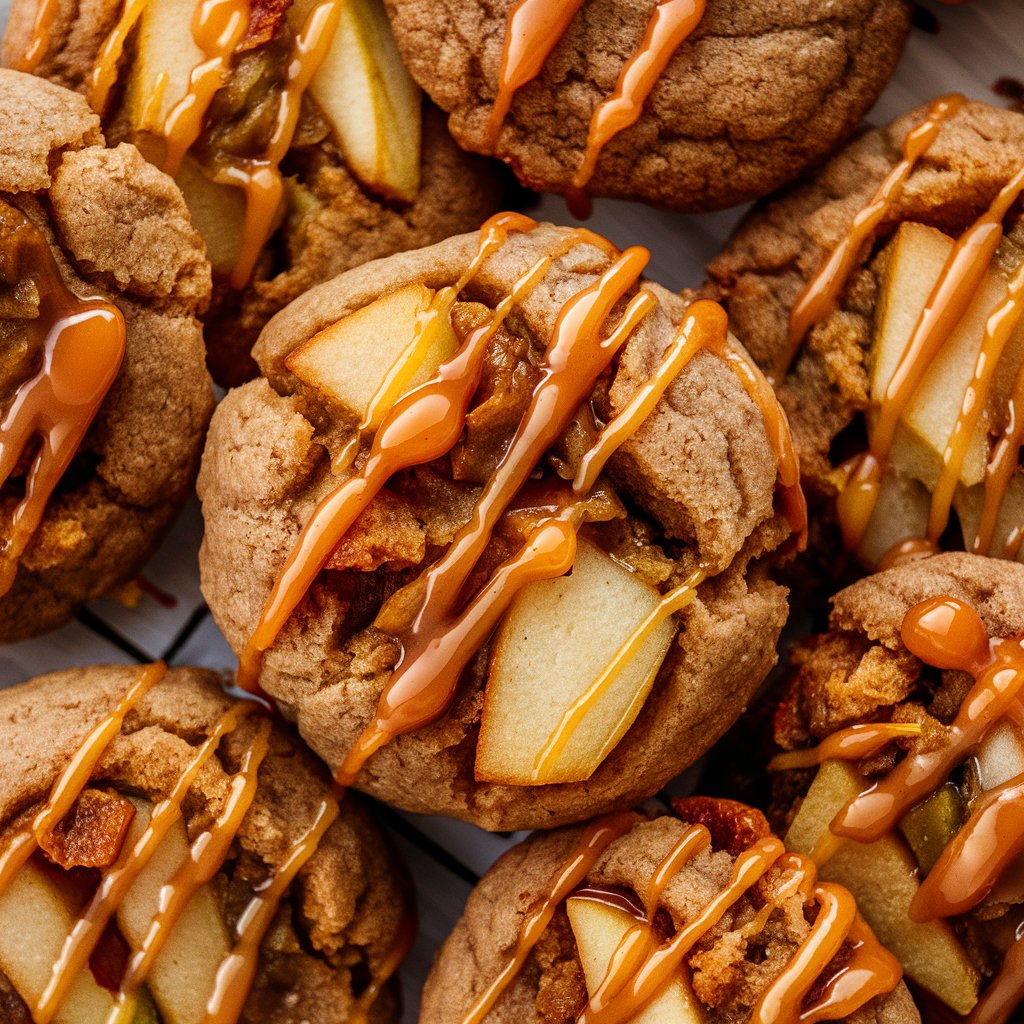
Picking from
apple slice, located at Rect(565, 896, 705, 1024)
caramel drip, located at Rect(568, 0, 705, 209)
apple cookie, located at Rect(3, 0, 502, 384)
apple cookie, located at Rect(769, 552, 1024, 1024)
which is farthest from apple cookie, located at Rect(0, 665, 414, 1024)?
caramel drip, located at Rect(568, 0, 705, 209)

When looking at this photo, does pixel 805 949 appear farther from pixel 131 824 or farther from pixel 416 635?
pixel 131 824

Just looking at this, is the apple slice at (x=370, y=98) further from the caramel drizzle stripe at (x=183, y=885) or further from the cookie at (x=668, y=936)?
the cookie at (x=668, y=936)

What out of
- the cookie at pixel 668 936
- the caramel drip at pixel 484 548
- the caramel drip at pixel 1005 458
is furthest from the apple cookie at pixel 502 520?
the caramel drip at pixel 1005 458

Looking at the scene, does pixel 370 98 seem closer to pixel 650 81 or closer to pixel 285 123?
pixel 285 123

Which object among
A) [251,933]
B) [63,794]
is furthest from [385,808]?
[63,794]

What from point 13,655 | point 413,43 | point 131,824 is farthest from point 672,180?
point 13,655

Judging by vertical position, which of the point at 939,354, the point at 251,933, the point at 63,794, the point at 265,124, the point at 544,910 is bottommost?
the point at 251,933

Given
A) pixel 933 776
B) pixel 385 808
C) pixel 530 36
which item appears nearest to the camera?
pixel 933 776
